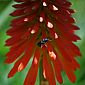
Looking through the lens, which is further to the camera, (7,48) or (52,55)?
(7,48)

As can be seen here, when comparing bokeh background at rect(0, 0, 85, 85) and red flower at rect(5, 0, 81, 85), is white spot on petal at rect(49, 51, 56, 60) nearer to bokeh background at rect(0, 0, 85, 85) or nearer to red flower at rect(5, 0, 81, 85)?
red flower at rect(5, 0, 81, 85)

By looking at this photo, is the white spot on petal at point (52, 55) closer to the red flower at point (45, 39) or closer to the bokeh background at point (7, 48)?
the red flower at point (45, 39)

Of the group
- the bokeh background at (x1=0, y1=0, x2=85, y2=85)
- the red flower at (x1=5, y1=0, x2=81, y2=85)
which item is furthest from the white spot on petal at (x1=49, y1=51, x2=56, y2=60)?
the bokeh background at (x1=0, y1=0, x2=85, y2=85)

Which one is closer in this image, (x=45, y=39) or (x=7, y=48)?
(x=45, y=39)

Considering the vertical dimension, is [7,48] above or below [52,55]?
below

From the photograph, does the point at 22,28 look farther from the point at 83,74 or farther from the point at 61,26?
the point at 83,74

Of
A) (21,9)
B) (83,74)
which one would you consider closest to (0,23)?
(83,74)

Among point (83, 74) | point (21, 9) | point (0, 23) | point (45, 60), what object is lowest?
point (83, 74)

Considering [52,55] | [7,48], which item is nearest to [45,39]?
[52,55]

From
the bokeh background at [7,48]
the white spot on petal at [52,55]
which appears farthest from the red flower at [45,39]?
the bokeh background at [7,48]

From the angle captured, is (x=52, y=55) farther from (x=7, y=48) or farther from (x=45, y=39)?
(x=7, y=48)
